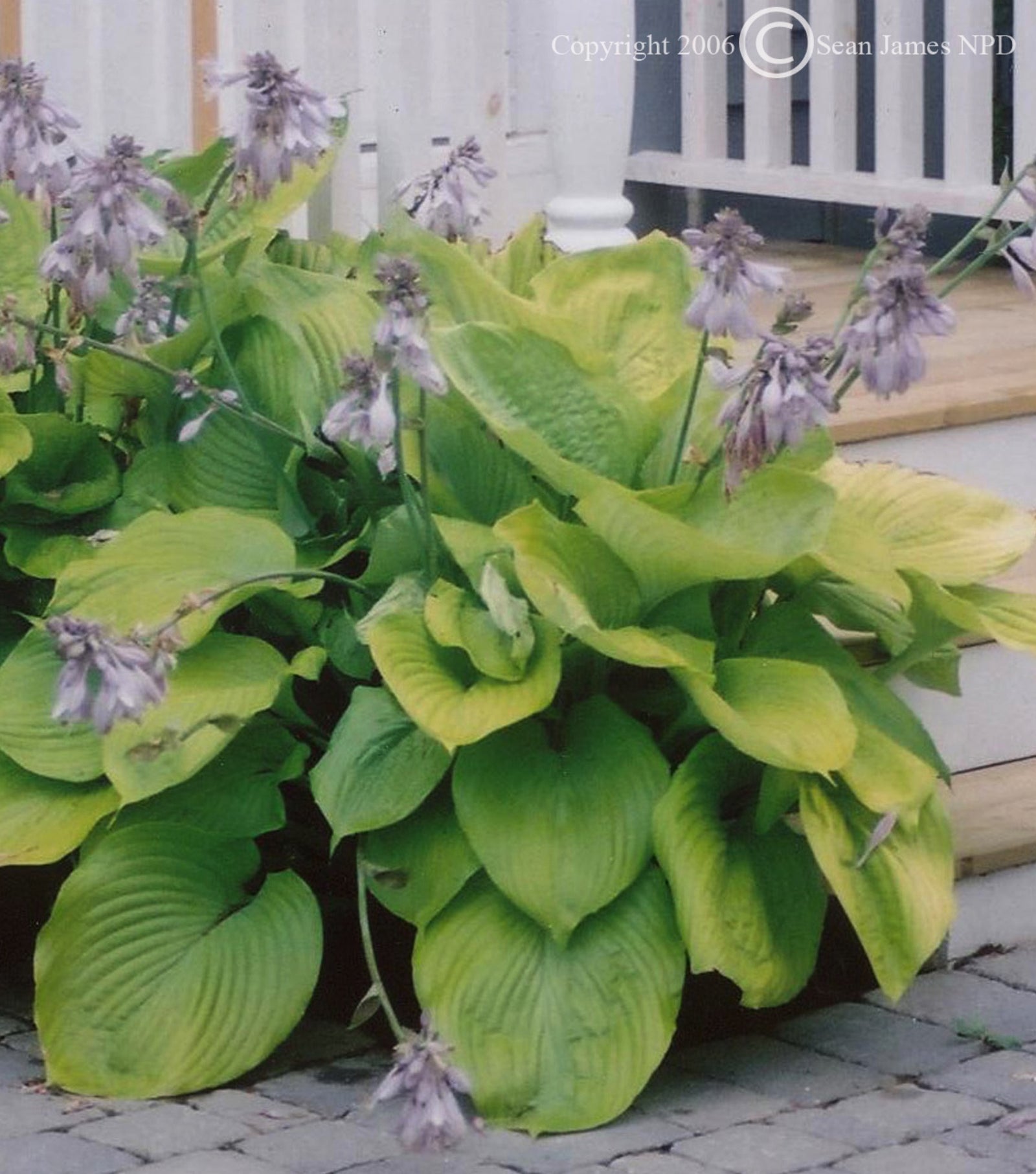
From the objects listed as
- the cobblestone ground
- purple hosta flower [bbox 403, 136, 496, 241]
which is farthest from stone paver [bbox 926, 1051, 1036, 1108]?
purple hosta flower [bbox 403, 136, 496, 241]

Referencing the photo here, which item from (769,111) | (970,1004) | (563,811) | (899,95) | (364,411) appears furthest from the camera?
(769,111)

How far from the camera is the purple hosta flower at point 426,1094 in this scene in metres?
2.05

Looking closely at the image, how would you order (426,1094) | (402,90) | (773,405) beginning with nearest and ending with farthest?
(426,1094)
(773,405)
(402,90)

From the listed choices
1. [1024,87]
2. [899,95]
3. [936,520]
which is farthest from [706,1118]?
[899,95]

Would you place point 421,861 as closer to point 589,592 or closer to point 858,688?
point 589,592

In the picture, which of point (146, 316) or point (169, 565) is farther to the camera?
point (146, 316)

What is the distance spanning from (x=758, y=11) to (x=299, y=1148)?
3.15 meters

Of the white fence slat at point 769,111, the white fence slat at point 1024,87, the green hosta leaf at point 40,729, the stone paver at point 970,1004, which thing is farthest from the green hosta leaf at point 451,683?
the white fence slat at point 769,111

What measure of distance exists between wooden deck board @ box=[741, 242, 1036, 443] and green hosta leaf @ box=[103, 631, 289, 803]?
0.80 metres

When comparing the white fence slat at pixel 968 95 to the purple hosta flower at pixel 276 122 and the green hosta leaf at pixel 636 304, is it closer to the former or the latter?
the green hosta leaf at pixel 636 304

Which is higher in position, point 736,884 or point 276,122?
point 276,122

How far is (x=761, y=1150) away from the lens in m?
2.29

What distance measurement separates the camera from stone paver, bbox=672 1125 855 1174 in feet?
7.40

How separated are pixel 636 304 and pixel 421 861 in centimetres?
71
